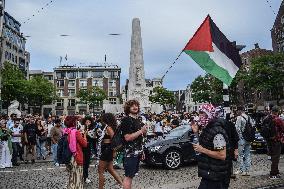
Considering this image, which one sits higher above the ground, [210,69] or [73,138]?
[210,69]

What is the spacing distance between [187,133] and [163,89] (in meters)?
76.7

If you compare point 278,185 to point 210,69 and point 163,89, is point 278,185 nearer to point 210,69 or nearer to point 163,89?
point 210,69

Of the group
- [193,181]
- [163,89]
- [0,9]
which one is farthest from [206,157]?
[163,89]

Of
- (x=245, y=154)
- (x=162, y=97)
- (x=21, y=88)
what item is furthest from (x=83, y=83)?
(x=245, y=154)

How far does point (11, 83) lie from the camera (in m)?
65.2

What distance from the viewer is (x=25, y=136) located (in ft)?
57.5

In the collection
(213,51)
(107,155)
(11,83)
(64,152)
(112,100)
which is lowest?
(107,155)

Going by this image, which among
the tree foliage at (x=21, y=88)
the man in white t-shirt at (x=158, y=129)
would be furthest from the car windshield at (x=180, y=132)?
the tree foliage at (x=21, y=88)

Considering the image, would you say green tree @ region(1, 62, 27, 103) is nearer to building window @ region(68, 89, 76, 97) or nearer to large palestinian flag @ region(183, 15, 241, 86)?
building window @ region(68, 89, 76, 97)

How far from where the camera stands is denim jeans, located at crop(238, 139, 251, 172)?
1143cm

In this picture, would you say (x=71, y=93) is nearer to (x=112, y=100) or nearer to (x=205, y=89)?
(x=112, y=100)

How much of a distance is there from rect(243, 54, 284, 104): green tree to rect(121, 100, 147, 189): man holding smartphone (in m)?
52.8

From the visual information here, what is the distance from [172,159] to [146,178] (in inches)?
82.6

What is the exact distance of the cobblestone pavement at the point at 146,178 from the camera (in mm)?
10422
